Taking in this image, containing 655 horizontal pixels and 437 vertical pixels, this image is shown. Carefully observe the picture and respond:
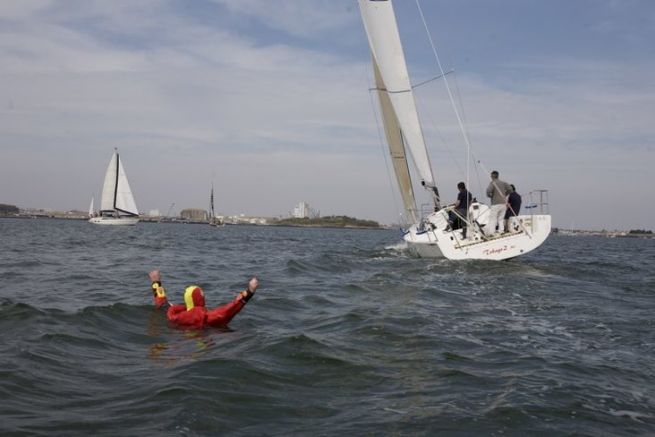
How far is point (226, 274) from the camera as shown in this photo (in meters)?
18.9

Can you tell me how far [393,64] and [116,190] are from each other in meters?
73.6

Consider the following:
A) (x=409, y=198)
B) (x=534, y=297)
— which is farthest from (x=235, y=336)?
(x=409, y=198)

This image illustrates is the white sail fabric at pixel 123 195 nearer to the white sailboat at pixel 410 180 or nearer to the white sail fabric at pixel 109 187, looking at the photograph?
the white sail fabric at pixel 109 187

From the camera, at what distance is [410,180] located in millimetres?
26484

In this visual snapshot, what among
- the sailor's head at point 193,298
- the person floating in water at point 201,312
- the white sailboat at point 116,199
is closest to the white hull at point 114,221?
the white sailboat at point 116,199

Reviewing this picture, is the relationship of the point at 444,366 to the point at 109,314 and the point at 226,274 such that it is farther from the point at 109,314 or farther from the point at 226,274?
the point at 226,274

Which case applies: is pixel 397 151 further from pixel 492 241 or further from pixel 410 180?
pixel 492 241

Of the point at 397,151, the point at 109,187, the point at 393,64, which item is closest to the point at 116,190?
the point at 109,187

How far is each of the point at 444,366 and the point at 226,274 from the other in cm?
1275

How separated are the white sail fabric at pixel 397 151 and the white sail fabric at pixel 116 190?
67.0m

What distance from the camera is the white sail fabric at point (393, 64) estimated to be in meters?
22.8

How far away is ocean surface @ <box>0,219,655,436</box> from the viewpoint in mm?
5250

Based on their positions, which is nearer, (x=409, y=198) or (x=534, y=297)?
(x=534, y=297)

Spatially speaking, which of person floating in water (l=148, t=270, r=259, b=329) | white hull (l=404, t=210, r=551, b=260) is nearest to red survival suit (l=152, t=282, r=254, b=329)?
person floating in water (l=148, t=270, r=259, b=329)
